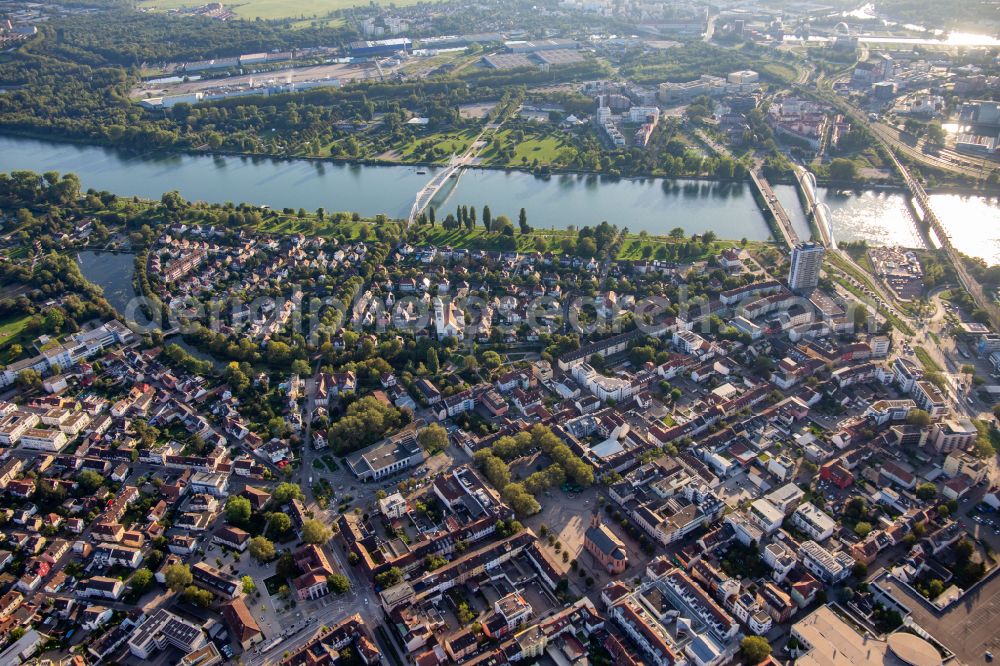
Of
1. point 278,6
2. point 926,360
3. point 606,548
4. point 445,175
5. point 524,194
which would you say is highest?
point 278,6

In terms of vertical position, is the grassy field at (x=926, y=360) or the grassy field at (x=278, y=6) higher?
the grassy field at (x=278, y=6)

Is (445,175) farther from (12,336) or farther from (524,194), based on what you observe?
(12,336)

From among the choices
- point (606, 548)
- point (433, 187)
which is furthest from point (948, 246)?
point (433, 187)

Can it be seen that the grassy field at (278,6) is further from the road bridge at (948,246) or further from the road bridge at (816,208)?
the road bridge at (948,246)

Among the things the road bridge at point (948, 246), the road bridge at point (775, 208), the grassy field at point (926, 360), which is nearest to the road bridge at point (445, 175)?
the road bridge at point (775, 208)

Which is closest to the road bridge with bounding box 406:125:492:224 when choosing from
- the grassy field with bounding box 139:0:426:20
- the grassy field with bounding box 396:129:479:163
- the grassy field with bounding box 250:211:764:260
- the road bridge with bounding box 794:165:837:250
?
the grassy field with bounding box 396:129:479:163

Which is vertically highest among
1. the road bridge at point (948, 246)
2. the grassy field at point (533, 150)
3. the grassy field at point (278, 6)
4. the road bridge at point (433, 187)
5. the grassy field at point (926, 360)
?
the grassy field at point (278, 6)

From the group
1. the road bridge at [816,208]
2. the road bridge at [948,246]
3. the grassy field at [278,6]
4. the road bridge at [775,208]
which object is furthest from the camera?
the grassy field at [278,6]

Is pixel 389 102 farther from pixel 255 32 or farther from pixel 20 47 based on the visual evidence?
pixel 20 47
